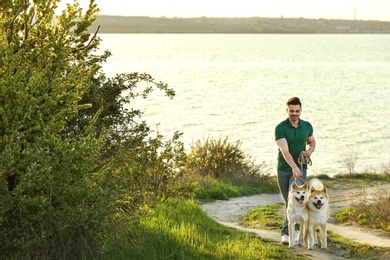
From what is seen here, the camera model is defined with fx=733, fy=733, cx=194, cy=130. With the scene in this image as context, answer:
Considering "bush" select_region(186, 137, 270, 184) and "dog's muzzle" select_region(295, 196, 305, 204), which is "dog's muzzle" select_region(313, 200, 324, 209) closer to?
"dog's muzzle" select_region(295, 196, 305, 204)

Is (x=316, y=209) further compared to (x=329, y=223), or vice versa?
(x=329, y=223)

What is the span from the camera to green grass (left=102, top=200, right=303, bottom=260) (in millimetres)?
9664

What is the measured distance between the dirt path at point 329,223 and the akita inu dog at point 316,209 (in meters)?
0.24

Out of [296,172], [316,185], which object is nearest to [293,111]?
[296,172]

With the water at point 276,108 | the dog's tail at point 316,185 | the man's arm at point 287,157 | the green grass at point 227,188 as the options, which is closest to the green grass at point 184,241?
the dog's tail at point 316,185

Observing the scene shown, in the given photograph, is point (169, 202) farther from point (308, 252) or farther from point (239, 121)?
point (239, 121)

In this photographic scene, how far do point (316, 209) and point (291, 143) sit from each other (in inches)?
45.6

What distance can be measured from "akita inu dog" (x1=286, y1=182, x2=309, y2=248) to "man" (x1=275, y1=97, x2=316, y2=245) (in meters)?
0.30

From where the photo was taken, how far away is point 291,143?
11.8 m

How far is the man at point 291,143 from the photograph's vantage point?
1155cm

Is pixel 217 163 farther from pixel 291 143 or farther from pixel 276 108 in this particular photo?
pixel 276 108

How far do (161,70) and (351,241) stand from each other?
320 feet

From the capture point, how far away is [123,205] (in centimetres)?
1042

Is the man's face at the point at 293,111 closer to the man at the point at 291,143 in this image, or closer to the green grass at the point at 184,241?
the man at the point at 291,143
